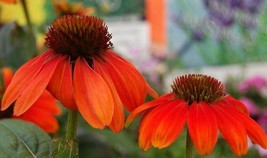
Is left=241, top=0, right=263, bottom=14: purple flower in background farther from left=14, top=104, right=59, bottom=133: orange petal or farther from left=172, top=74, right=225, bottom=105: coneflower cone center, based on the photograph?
left=172, top=74, right=225, bottom=105: coneflower cone center

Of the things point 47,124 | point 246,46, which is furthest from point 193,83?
point 246,46

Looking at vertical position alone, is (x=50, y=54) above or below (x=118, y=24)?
above

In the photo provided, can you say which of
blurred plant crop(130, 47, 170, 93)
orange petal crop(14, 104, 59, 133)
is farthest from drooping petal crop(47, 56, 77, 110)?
blurred plant crop(130, 47, 170, 93)

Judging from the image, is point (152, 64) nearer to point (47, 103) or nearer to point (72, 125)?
point (47, 103)

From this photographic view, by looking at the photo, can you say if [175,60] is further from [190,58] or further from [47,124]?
[47,124]

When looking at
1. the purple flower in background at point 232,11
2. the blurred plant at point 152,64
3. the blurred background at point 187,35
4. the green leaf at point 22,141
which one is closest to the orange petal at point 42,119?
the green leaf at point 22,141

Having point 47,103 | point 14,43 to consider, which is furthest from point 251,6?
point 47,103
